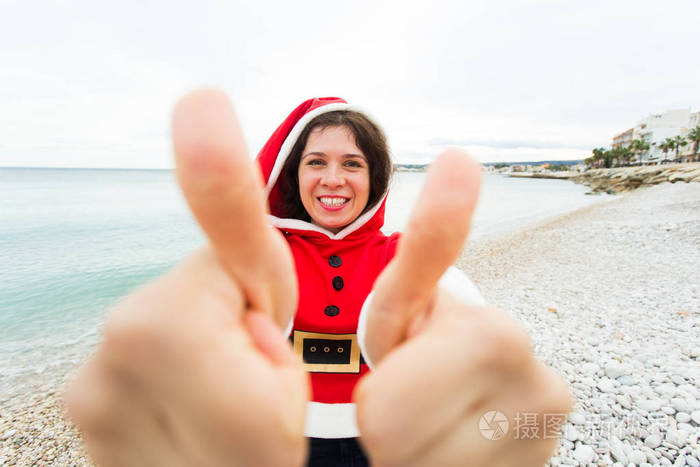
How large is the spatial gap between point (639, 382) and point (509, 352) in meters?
3.06

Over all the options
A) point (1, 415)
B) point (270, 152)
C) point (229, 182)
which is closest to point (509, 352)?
point (229, 182)

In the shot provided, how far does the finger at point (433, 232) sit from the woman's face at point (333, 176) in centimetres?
91

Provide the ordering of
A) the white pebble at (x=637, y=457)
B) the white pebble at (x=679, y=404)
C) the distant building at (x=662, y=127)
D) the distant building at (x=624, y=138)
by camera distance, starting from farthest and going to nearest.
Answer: the distant building at (x=624, y=138) < the distant building at (x=662, y=127) < the white pebble at (x=679, y=404) < the white pebble at (x=637, y=457)

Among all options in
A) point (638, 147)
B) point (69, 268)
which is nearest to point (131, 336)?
point (69, 268)

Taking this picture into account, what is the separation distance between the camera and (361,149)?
1754mm

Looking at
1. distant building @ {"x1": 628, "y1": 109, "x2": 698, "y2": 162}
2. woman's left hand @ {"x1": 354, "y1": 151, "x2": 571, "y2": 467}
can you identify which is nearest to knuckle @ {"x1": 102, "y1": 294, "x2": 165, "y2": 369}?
woman's left hand @ {"x1": 354, "y1": 151, "x2": 571, "y2": 467}

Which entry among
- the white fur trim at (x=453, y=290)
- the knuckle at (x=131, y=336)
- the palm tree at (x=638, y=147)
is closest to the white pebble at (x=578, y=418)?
the white fur trim at (x=453, y=290)

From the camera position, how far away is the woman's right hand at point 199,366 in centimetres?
54

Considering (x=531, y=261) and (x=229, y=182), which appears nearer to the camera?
(x=229, y=182)

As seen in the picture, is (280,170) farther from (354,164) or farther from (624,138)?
(624,138)

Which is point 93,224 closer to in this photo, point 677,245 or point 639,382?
point 639,382

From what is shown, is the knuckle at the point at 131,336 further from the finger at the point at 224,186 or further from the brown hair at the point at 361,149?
the brown hair at the point at 361,149

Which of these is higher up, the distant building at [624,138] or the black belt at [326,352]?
the distant building at [624,138]

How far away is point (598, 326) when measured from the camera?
3.82 m
